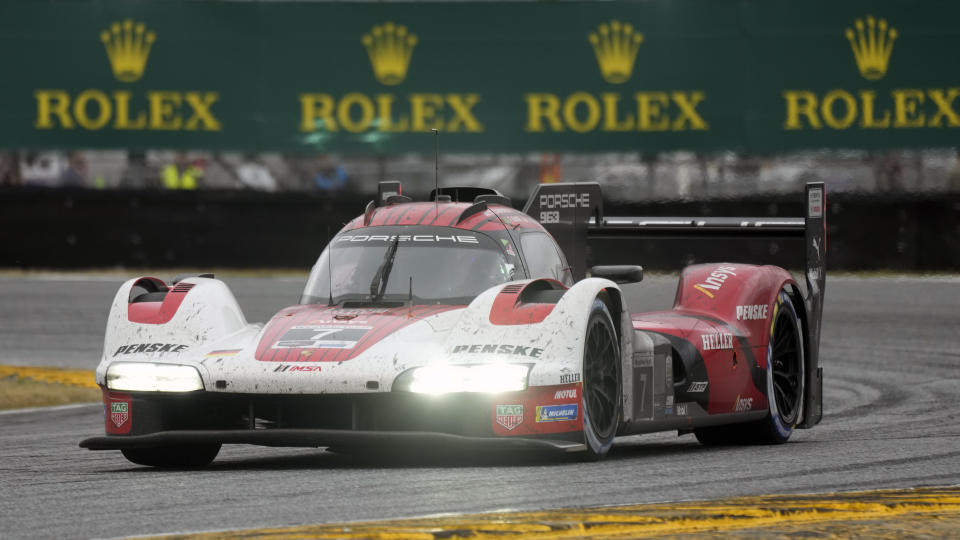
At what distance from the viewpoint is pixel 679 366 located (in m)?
8.93

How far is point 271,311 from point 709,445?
34.6 feet

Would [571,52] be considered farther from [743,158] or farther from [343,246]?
[343,246]

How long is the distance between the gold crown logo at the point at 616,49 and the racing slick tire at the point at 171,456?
1597 cm

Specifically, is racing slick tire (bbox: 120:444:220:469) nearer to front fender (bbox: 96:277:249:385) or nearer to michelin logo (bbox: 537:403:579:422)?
front fender (bbox: 96:277:249:385)

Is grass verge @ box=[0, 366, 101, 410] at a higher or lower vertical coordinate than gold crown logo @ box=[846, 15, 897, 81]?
lower

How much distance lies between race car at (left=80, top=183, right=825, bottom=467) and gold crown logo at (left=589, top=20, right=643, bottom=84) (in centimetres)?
1368

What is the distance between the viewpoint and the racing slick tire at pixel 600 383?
7.72m

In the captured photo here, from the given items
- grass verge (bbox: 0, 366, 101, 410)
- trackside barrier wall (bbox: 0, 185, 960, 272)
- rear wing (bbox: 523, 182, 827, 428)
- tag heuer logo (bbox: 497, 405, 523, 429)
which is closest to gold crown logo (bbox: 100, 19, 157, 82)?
trackside barrier wall (bbox: 0, 185, 960, 272)

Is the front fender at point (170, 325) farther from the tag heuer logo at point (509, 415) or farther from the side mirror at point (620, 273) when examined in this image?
the side mirror at point (620, 273)

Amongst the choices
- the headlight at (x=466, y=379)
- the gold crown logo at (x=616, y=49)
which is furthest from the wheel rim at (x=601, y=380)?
the gold crown logo at (x=616, y=49)

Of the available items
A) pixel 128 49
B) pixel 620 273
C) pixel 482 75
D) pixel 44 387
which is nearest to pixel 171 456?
pixel 620 273

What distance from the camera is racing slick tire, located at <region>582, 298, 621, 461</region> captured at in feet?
25.3

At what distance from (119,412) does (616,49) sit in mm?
16488

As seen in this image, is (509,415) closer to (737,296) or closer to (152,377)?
(152,377)
